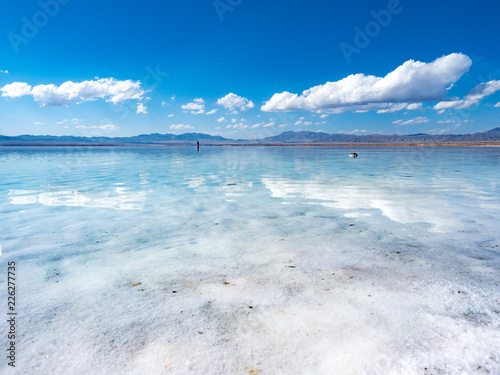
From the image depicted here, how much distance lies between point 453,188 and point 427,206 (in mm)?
4130

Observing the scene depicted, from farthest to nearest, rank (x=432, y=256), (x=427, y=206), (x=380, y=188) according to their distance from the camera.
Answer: (x=380, y=188), (x=427, y=206), (x=432, y=256)

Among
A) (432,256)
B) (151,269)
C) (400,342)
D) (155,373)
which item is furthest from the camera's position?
(432,256)

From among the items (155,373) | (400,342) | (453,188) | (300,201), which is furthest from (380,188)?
(155,373)

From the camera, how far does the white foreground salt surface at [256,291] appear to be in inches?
99.8

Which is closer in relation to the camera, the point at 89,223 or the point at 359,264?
the point at 359,264

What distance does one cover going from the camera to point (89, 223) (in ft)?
22.2

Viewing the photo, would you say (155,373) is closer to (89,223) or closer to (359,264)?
(359,264)

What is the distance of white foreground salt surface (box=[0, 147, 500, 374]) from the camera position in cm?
254

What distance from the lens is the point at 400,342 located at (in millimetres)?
2678

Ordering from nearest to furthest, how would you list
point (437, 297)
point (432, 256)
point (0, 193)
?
1. point (437, 297)
2. point (432, 256)
3. point (0, 193)

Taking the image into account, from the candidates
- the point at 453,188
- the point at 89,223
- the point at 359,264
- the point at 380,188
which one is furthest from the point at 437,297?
the point at 453,188

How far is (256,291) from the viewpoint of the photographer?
365 centimetres

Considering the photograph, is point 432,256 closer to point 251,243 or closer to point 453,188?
point 251,243

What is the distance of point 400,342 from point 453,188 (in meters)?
10.6
